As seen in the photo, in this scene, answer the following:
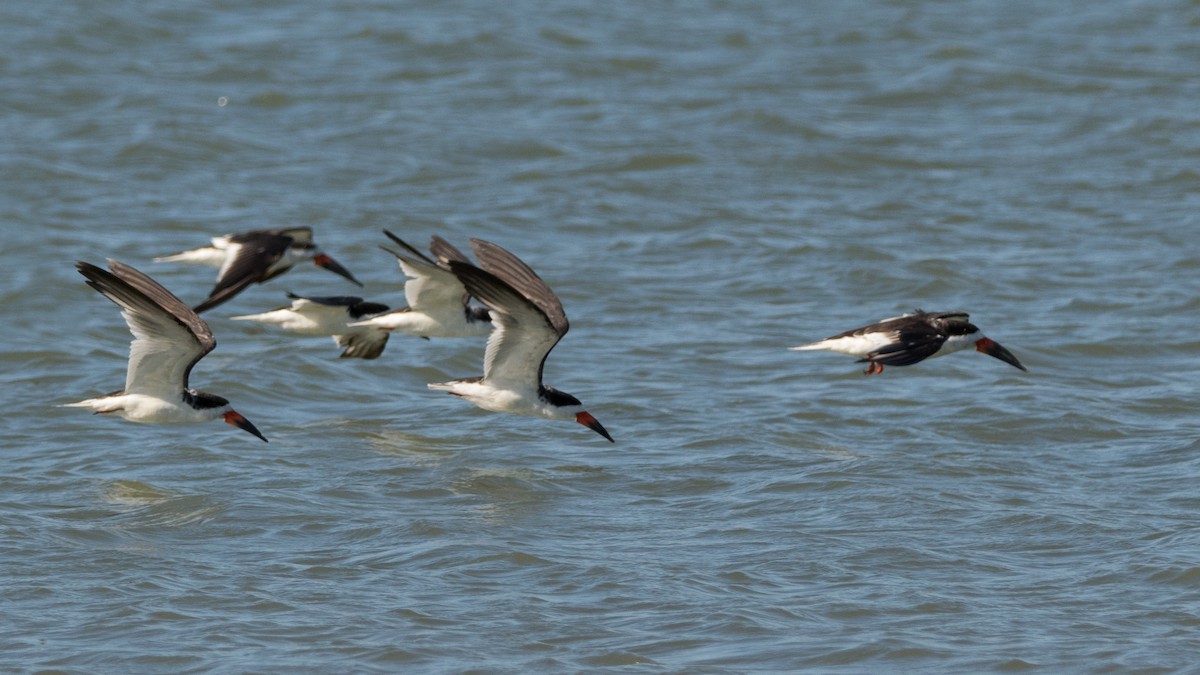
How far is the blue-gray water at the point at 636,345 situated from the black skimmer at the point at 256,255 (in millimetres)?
712

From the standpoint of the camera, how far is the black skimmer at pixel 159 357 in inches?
359

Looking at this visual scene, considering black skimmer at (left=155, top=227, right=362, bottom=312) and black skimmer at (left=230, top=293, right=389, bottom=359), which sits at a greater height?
black skimmer at (left=155, top=227, right=362, bottom=312)

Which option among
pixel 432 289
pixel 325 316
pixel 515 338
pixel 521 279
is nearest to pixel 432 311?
pixel 432 289

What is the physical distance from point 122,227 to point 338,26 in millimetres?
8668

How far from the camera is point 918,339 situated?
11.2 meters

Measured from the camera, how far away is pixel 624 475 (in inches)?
401

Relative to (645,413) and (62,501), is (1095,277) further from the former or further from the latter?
(62,501)

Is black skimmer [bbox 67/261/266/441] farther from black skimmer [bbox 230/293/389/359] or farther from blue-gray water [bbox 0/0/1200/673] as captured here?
black skimmer [bbox 230/293/389/359]

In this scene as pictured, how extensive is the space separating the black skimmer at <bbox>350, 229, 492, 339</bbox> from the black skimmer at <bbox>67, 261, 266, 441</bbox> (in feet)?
4.96

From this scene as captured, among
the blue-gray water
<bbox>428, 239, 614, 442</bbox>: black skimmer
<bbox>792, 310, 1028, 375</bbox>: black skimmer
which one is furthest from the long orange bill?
<bbox>792, 310, 1028, 375</bbox>: black skimmer

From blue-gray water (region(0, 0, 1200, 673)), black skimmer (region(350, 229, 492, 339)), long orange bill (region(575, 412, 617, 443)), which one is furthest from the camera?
black skimmer (region(350, 229, 492, 339))

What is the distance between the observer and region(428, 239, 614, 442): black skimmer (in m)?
9.41

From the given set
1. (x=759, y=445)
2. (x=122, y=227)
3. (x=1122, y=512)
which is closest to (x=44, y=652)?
(x=759, y=445)

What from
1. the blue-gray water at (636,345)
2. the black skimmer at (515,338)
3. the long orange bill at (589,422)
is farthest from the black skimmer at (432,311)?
the long orange bill at (589,422)
